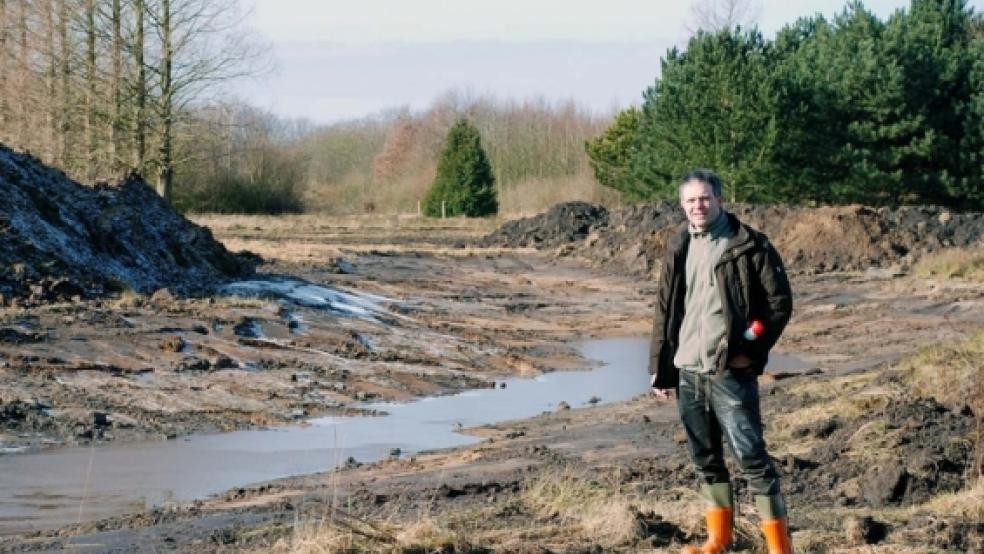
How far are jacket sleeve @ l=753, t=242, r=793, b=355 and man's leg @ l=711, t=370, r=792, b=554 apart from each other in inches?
8.5

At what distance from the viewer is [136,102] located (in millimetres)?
41656

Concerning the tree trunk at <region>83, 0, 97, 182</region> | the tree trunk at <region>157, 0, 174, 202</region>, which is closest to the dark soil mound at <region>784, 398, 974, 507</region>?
the tree trunk at <region>157, 0, 174, 202</region>

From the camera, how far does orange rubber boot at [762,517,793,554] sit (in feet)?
23.4

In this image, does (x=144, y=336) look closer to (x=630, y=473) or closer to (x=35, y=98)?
(x=630, y=473)

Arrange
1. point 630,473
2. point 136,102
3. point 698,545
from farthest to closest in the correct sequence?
point 136,102 → point 630,473 → point 698,545

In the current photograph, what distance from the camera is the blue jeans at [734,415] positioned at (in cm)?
708

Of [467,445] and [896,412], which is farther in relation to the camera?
[467,445]

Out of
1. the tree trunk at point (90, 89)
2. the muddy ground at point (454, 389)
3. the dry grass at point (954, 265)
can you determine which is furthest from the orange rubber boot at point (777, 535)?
the tree trunk at point (90, 89)

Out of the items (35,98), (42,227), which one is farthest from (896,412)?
(35,98)

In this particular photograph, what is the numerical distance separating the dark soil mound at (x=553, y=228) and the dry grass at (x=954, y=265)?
16.9 m

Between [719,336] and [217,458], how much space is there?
7299 millimetres

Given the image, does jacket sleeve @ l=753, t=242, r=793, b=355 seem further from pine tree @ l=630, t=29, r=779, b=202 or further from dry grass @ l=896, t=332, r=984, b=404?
pine tree @ l=630, t=29, r=779, b=202

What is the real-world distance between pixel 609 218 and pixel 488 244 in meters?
4.59

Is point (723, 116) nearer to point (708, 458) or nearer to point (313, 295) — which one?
point (313, 295)
